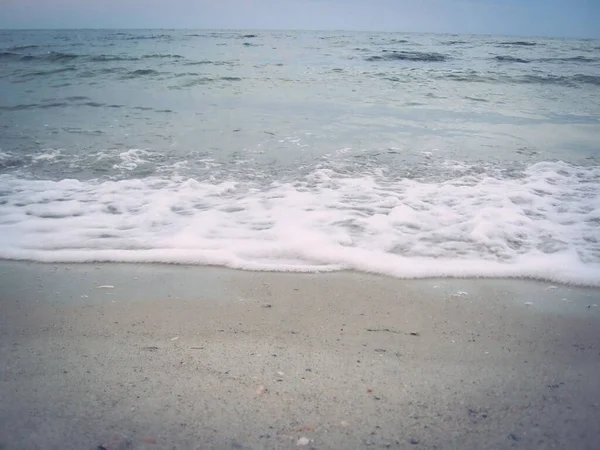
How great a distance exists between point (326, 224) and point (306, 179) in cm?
124

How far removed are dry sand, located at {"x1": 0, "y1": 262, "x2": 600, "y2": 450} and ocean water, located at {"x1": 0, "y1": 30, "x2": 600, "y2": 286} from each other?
294mm

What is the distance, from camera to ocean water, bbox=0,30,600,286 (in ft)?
9.26

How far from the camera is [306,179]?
14.5 feet

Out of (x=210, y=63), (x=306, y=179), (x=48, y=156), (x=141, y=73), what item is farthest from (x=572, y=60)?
(x=48, y=156)

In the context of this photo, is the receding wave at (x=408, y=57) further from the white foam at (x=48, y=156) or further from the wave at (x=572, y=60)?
the white foam at (x=48, y=156)

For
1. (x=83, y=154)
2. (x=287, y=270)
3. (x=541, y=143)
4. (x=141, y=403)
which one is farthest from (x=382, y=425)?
(x=541, y=143)

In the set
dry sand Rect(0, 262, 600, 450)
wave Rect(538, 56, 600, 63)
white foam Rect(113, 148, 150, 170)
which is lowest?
dry sand Rect(0, 262, 600, 450)

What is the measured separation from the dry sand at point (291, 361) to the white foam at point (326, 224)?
172mm

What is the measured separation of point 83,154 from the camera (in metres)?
5.36

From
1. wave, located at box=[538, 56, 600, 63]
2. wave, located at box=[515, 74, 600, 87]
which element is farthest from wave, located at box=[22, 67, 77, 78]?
wave, located at box=[538, 56, 600, 63]

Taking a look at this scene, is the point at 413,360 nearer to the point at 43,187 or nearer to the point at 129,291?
the point at 129,291

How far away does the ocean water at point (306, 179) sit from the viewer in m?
2.82

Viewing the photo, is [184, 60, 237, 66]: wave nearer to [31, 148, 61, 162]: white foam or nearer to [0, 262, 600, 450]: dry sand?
[31, 148, 61, 162]: white foam

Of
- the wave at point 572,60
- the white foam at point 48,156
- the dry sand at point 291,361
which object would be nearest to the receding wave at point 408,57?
the wave at point 572,60
